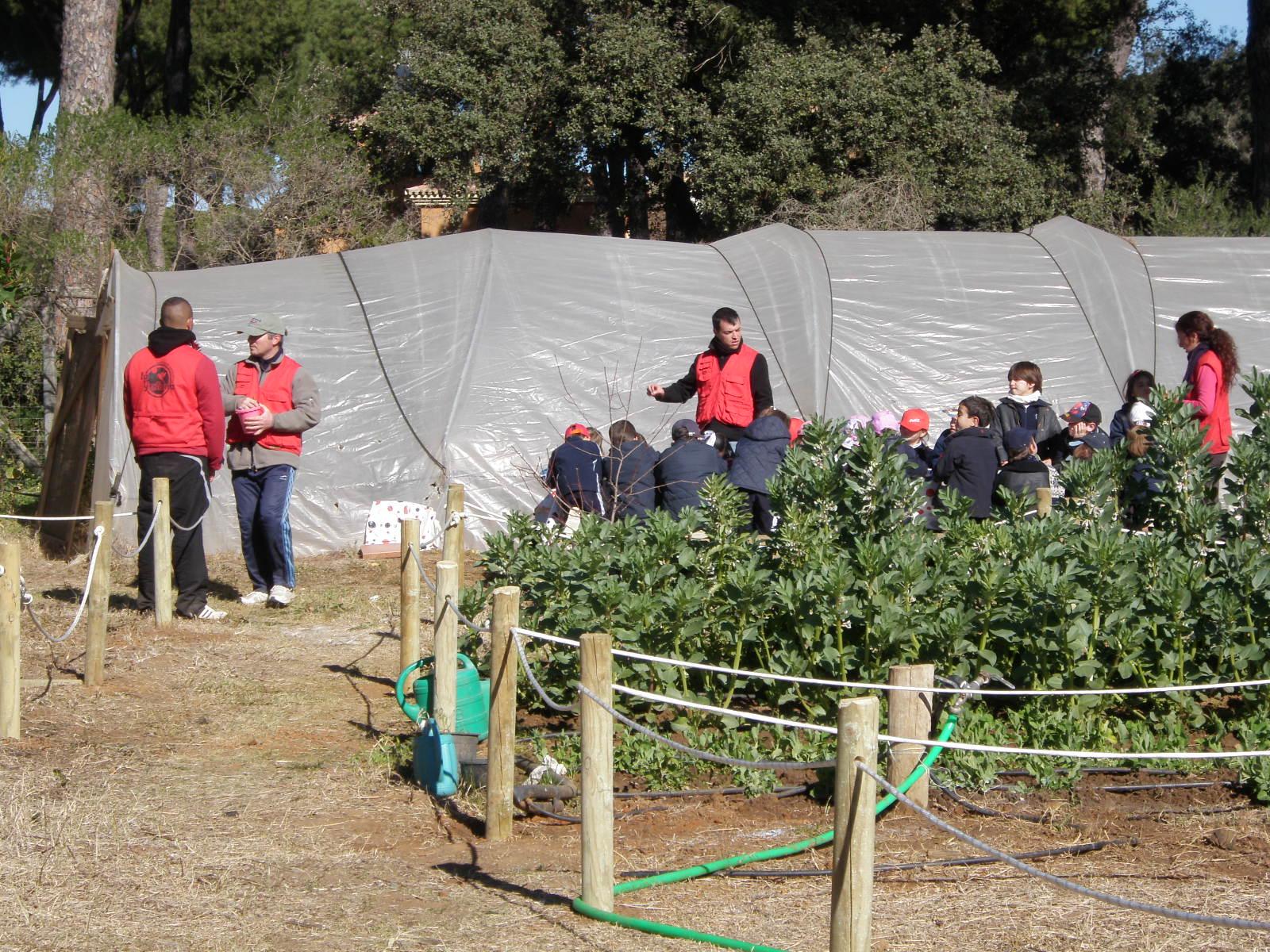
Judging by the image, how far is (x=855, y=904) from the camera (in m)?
3.30

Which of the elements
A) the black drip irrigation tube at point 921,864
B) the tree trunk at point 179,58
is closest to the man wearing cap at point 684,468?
the black drip irrigation tube at point 921,864

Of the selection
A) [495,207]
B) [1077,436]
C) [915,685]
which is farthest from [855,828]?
[495,207]

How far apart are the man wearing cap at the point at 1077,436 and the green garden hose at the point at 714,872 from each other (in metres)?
5.14

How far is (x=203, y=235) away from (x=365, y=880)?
45.0 feet

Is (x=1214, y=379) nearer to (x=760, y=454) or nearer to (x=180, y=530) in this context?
(x=760, y=454)

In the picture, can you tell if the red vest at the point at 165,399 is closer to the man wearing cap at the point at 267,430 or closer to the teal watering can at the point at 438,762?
the man wearing cap at the point at 267,430

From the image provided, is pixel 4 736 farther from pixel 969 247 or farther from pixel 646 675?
pixel 969 247

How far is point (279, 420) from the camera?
819cm

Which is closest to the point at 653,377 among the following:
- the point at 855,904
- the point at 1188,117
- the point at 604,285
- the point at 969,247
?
the point at 604,285

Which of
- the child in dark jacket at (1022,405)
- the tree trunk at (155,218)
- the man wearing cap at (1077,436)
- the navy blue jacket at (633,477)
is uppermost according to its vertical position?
the tree trunk at (155,218)

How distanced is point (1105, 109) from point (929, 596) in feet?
59.4

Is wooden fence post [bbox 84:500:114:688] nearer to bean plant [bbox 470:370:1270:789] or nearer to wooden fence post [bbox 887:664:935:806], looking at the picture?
bean plant [bbox 470:370:1270:789]

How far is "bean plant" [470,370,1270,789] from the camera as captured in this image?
551cm

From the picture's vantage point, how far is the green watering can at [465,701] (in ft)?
18.5
